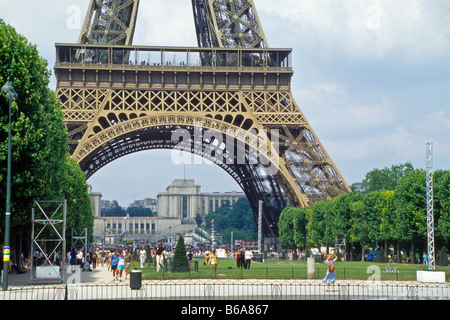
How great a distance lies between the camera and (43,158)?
1378 inches

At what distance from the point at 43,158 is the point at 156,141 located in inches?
1949

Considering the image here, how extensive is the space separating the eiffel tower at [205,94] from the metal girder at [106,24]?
10cm

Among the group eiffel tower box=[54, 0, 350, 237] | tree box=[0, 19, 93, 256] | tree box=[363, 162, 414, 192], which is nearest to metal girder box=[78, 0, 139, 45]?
eiffel tower box=[54, 0, 350, 237]

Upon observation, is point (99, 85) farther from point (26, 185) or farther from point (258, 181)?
point (26, 185)

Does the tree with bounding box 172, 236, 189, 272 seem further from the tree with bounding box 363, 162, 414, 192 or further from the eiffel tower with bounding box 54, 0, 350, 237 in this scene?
the tree with bounding box 363, 162, 414, 192

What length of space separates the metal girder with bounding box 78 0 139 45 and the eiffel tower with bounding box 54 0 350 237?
0.10m

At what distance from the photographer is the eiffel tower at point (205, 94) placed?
205ft

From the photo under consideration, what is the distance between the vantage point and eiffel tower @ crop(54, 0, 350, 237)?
62.4 metres

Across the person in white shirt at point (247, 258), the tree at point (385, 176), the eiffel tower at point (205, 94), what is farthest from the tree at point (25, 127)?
the tree at point (385, 176)

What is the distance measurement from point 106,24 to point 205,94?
12677 millimetres

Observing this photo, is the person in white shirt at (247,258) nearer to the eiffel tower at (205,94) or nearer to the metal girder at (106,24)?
the eiffel tower at (205,94)

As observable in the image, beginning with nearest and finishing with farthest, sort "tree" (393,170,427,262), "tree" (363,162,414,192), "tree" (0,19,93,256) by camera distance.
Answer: "tree" (0,19,93,256)
"tree" (393,170,427,262)
"tree" (363,162,414,192)

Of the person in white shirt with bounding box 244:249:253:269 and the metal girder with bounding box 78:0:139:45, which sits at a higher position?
the metal girder with bounding box 78:0:139:45
